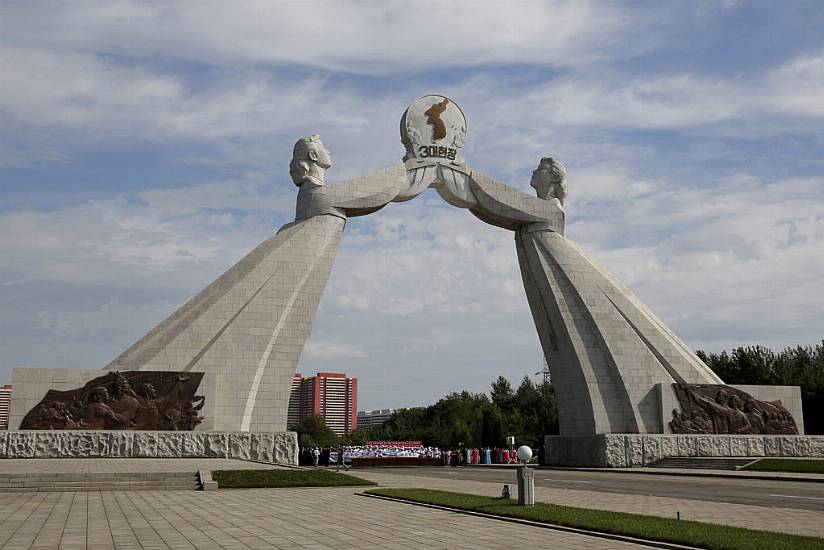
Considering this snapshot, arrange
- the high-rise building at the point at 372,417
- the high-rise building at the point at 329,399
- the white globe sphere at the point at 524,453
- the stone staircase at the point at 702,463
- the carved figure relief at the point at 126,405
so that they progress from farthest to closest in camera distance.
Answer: the high-rise building at the point at 372,417 → the high-rise building at the point at 329,399 → the stone staircase at the point at 702,463 → the carved figure relief at the point at 126,405 → the white globe sphere at the point at 524,453

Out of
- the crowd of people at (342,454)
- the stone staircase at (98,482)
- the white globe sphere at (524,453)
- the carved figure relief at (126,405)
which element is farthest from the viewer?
the crowd of people at (342,454)

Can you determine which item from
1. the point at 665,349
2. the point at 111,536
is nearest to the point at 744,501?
the point at 111,536

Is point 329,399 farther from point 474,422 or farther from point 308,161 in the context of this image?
point 308,161

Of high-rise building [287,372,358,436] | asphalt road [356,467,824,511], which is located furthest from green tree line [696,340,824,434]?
high-rise building [287,372,358,436]

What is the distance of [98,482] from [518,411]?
27.3 meters

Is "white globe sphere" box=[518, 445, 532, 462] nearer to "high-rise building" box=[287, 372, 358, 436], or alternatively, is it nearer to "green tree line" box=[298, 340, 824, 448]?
"green tree line" box=[298, 340, 824, 448]

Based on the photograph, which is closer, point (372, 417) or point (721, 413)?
point (721, 413)

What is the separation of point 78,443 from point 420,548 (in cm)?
1089

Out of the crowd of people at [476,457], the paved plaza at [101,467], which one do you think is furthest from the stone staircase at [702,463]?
the paved plaza at [101,467]

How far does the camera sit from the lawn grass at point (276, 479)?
9.34 metres

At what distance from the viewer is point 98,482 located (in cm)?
889

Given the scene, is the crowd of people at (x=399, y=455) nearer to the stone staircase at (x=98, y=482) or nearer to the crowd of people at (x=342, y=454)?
the crowd of people at (x=342, y=454)

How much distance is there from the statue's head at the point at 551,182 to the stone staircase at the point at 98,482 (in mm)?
12444

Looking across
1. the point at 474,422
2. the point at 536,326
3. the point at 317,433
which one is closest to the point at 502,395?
the point at 474,422
